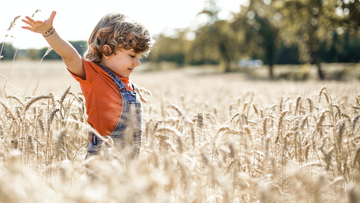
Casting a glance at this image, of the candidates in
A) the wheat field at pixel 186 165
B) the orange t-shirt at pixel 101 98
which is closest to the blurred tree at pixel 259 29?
the wheat field at pixel 186 165

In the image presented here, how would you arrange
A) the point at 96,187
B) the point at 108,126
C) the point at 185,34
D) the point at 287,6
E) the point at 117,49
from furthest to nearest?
the point at 185,34 → the point at 287,6 → the point at 117,49 → the point at 108,126 → the point at 96,187

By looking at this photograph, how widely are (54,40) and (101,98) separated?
0.56 meters

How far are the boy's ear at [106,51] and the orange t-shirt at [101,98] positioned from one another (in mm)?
145

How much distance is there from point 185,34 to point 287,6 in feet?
219

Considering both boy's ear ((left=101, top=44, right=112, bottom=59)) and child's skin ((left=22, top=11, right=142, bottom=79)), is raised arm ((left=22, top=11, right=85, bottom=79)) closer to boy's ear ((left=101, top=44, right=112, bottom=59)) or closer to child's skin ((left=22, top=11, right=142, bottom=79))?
child's skin ((left=22, top=11, right=142, bottom=79))

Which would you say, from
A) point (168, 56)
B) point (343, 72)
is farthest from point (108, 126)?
point (168, 56)

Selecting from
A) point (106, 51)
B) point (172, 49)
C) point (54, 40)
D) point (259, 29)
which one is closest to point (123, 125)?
point (106, 51)

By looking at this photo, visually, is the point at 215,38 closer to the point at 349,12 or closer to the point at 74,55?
the point at 349,12

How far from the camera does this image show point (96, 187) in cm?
118

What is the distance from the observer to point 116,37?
7.11 feet

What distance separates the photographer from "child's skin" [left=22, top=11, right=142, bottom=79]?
71.0 inches

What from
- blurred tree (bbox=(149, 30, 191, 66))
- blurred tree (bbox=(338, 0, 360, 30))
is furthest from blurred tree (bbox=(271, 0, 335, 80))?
blurred tree (bbox=(149, 30, 191, 66))

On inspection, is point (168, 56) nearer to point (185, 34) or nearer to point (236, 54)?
point (185, 34)

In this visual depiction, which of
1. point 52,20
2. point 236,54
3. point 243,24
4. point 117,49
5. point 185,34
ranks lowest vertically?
point 117,49
